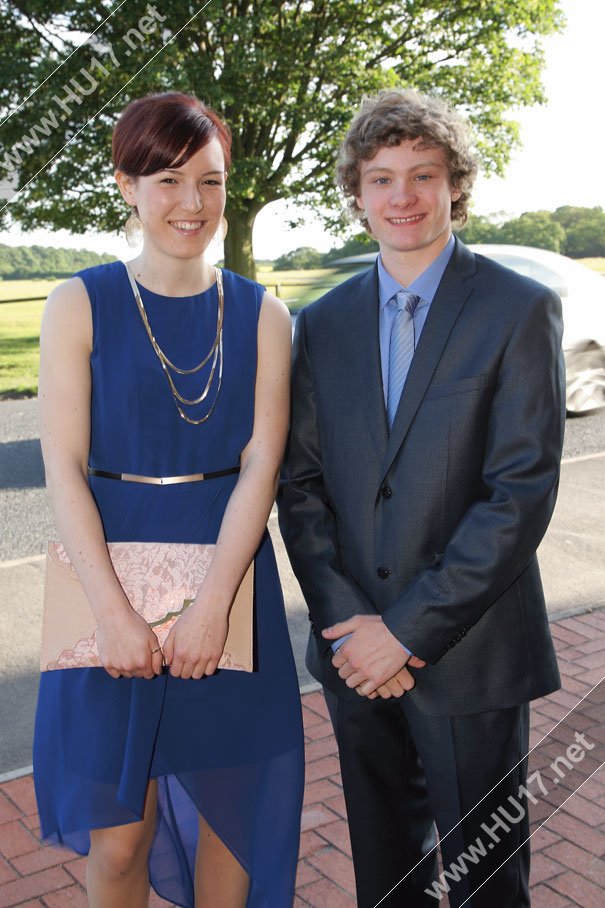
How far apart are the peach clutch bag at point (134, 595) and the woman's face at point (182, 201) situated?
685mm

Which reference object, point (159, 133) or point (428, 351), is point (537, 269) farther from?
point (159, 133)

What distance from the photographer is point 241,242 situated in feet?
57.3

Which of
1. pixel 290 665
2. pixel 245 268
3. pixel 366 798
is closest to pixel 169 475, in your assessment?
pixel 290 665

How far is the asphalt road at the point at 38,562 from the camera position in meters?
4.23

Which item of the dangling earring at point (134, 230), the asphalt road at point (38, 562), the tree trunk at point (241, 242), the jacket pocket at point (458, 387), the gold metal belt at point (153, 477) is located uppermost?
the dangling earring at point (134, 230)

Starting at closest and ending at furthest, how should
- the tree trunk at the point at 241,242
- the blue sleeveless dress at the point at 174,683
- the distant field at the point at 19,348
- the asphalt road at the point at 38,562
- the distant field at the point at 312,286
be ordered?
the blue sleeveless dress at the point at 174,683 < the asphalt road at the point at 38,562 < the distant field at the point at 312,286 < the distant field at the point at 19,348 < the tree trunk at the point at 241,242

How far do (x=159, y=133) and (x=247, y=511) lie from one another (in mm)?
846

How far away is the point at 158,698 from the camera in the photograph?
2.20 metres

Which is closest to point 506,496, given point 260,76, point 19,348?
point 260,76

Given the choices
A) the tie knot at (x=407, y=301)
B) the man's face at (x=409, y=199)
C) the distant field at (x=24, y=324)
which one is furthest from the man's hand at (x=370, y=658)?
the distant field at (x=24, y=324)

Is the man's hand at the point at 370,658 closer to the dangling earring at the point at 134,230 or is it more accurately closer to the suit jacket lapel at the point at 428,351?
the suit jacket lapel at the point at 428,351

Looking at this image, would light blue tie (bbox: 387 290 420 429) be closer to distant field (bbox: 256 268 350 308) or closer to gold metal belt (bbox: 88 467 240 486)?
gold metal belt (bbox: 88 467 240 486)

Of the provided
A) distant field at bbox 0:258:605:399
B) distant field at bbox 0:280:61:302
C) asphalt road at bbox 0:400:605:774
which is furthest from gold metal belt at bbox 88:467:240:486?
distant field at bbox 0:280:61:302

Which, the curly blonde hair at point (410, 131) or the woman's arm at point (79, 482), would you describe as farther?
the curly blonde hair at point (410, 131)
